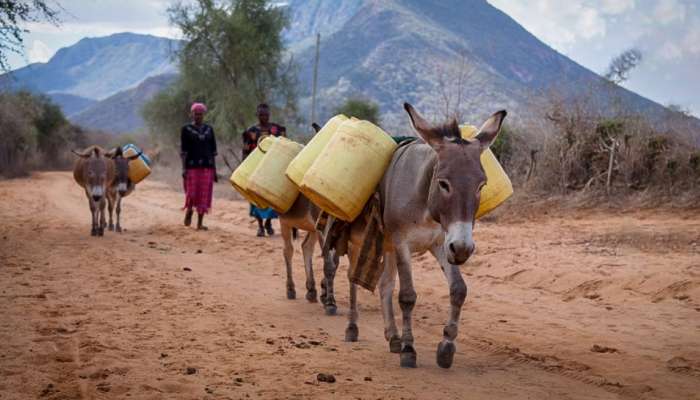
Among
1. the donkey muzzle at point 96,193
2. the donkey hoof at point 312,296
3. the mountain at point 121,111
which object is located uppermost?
the mountain at point 121,111

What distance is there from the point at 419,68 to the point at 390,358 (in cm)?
7960

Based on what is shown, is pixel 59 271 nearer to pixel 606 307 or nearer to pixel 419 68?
pixel 606 307

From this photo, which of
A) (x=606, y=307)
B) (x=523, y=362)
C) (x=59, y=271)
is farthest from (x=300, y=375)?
(x=59, y=271)

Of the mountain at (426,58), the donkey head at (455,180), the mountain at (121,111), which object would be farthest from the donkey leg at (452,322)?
the mountain at (121,111)

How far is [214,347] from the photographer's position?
5.78 m

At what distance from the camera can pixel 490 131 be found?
17.2ft

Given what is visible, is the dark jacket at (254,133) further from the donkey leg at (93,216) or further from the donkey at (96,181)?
the donkey leg at (93,216)

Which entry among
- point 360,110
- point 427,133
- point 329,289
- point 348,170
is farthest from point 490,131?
point 360,110

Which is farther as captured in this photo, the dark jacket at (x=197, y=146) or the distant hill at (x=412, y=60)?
the distant hill at (x=412, y=60)

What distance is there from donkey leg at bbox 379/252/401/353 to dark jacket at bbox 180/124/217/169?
911cm

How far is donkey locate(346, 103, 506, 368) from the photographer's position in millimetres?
4781

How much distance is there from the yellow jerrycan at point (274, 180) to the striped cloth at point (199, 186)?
714 centimetres

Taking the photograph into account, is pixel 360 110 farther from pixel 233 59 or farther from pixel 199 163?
pixel 199 163

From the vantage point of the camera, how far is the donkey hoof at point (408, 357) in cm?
541
